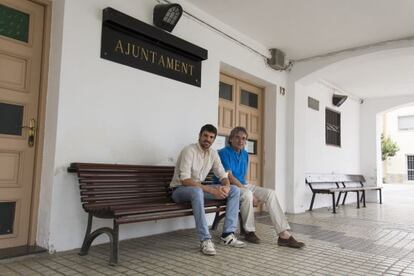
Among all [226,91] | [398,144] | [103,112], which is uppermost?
[398,144]

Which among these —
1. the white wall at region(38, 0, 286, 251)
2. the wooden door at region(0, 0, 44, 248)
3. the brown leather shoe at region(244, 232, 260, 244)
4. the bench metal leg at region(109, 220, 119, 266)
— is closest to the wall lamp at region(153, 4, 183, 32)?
the white wall at region(38, 0, 286, 251)

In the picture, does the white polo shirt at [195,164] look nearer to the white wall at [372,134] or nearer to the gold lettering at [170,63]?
the gold lettering at [170,63]

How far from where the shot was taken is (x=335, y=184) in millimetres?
8922

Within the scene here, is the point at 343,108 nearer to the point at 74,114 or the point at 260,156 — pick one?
the point at 260,156

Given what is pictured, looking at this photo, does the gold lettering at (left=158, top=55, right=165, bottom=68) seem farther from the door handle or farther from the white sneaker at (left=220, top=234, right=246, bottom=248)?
the white sneaker at (left=220, top=234, right=246, bottom=248)

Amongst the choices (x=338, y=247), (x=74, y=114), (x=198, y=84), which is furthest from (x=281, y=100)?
(x=74, y=114)

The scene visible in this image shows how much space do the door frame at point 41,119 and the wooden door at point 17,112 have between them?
0.11ft

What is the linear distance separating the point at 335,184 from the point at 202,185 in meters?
6.10

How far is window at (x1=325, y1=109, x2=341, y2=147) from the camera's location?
8953 mm

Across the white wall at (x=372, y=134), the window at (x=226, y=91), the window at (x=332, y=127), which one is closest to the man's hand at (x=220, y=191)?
the window at (x=226, y=91)

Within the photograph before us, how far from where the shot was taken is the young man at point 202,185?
3.60 meters

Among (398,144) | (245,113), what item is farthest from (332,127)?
(398,144)

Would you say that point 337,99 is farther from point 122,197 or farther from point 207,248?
point 122,197

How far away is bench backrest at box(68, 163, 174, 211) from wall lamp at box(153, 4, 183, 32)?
5.69 feet
